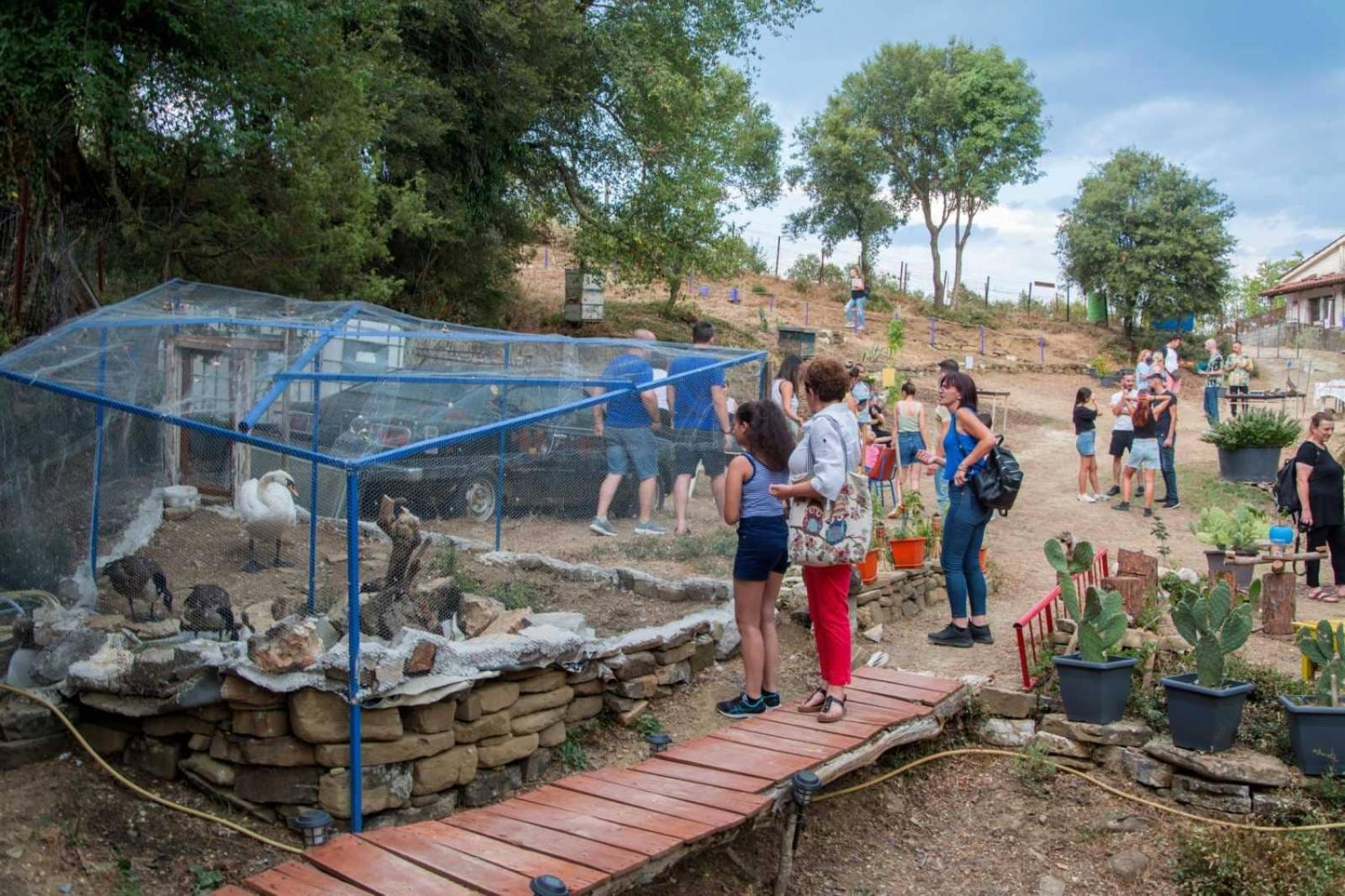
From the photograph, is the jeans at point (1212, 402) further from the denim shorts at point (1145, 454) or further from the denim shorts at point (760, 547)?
the denim shorts at point (760, 547)

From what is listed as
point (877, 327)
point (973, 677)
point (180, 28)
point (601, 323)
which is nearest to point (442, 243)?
point (601, 323)

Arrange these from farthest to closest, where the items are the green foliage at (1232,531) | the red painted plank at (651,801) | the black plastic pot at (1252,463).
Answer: the black plastic pot at (1252,463), the green foliage at (1232,531), the red painted plank at (651,801)

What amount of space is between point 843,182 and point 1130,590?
30.8 meters

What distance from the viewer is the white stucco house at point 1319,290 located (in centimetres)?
3575

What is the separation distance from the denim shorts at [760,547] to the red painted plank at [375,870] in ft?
6.81

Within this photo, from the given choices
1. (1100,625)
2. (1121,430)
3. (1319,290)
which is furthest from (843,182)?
(1100,625)

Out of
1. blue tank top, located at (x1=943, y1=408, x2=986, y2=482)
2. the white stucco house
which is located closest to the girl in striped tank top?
blue tank top, located at (x1=943, y1=408, x2=986, y2=482)

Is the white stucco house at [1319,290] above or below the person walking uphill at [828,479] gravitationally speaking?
above

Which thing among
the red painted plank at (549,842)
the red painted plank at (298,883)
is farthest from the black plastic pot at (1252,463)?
the red painted plank at (298,883)

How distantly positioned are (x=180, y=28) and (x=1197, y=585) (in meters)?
7.81

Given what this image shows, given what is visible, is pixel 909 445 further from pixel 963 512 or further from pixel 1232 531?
pixel 963 512

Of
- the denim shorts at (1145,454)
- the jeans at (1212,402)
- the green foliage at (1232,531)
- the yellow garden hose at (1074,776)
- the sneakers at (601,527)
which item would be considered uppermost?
the jeans at (1212,402)

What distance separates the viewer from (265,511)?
5.14 metres

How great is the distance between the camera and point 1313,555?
7266 mm
